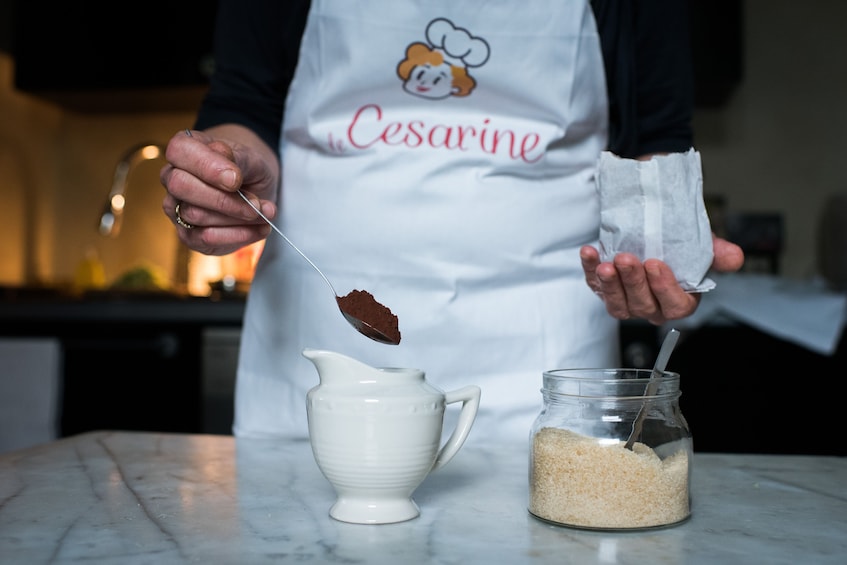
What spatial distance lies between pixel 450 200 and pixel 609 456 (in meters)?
0.45

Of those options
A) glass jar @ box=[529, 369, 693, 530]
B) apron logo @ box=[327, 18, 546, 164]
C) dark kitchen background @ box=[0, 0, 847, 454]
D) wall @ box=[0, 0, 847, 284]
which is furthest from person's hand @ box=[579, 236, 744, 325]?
wall @ box=[0, 0, 847, 284]

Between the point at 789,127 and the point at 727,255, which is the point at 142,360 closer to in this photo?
the point at 727,255

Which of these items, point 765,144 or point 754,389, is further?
point 765,144

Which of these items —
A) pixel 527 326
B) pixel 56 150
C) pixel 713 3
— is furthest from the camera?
pixel 56 150

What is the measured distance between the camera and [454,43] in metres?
0.98

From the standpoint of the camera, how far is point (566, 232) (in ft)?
3.29

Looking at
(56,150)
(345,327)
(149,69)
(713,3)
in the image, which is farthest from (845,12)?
(56,150)

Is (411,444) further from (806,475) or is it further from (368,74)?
(368,74)

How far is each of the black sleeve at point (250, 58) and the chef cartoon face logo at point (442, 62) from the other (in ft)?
0.56

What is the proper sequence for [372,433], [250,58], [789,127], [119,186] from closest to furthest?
[372,433], [250,58], [119,186], [789,127]

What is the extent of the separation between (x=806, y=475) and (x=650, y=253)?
0.24m

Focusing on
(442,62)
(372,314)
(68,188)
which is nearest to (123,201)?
(68,188)

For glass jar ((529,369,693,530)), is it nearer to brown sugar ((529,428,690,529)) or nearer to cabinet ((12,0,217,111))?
brown sugar ((529,428,690,529))

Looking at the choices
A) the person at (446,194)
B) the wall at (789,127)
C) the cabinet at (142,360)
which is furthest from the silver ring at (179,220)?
the wall at (789,127)
